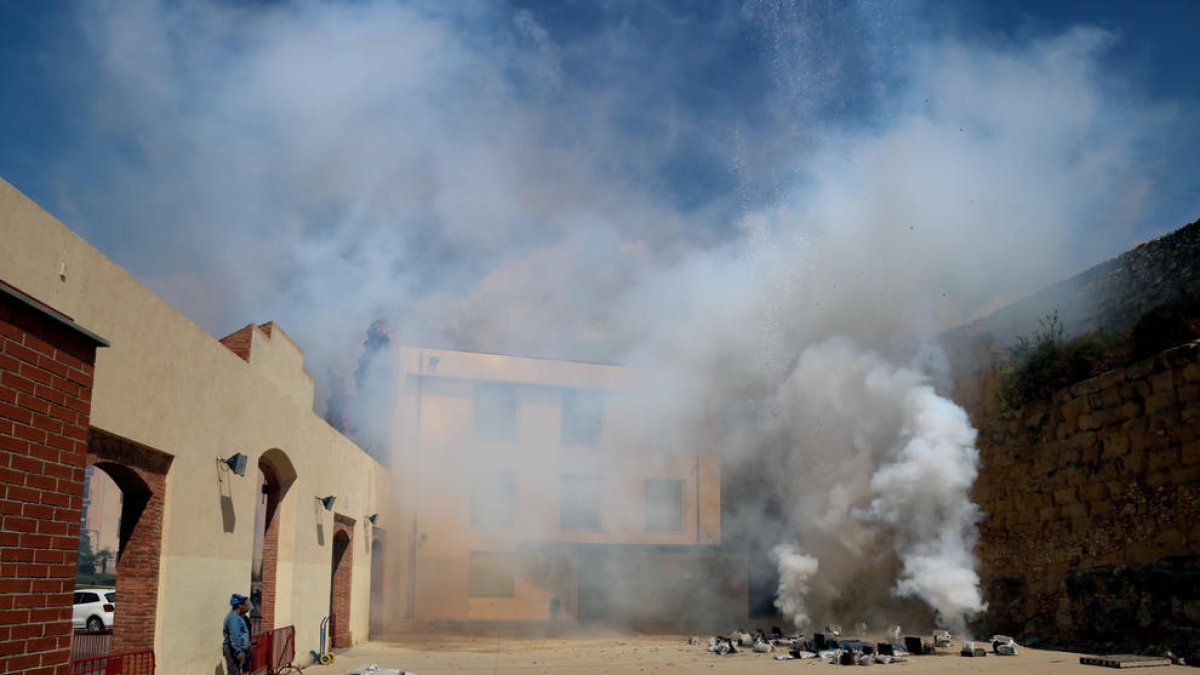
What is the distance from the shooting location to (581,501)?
85.3 ft

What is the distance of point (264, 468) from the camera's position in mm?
12055

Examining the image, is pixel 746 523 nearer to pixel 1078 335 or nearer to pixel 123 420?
pixel 1078 335

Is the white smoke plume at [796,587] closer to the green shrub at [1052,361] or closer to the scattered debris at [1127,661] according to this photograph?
the green shrub at [1052,361]

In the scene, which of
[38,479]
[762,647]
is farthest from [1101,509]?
[38,479]

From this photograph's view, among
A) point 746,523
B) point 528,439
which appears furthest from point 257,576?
point 746,523

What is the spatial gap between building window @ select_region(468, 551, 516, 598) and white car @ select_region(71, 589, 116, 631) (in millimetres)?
9241

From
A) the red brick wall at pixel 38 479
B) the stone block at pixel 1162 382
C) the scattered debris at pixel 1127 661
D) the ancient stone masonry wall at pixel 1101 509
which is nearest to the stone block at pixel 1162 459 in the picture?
the ancient stone masonry wall at pixel 1101 509

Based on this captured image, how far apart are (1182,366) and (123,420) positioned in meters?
14.0

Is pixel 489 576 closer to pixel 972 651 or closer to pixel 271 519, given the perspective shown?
pixel 271 519

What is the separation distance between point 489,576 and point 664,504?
5.85 m

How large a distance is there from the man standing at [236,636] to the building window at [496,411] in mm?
16781

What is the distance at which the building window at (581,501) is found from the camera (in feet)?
84.6

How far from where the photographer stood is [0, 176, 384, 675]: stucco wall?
6441 millimetres

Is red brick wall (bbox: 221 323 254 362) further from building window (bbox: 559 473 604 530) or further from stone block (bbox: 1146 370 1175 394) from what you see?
building window (bbox: 559 473 604 530)
